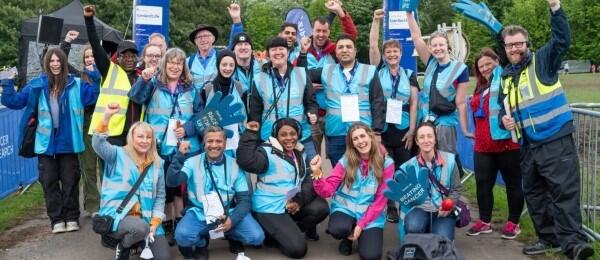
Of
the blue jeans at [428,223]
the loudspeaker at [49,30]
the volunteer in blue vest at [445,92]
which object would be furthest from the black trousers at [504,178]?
the loudspeaker at [49,30]

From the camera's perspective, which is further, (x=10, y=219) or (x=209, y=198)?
(x=10, y=219)

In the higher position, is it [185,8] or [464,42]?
[185,8]

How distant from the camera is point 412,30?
7109mm

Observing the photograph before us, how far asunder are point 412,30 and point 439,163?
1881 mm

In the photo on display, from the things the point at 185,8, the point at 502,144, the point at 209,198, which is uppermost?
the point at 185,8

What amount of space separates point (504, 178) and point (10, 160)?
6265mm

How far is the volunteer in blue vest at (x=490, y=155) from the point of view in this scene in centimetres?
624

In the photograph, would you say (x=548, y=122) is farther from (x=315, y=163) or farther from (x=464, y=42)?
(x=464, y=42)

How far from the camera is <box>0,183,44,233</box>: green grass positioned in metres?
7.35

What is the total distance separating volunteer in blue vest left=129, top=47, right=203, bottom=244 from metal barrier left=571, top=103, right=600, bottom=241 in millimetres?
3519

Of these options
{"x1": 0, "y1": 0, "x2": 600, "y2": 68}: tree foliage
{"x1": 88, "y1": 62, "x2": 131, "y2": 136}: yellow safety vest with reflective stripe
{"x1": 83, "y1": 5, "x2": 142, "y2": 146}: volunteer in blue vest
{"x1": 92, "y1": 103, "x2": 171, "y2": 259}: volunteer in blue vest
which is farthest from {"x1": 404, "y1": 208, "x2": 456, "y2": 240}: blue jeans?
{"x1": 0, "y1": 0, "x2": 600, "y2": 68}: tree foliage

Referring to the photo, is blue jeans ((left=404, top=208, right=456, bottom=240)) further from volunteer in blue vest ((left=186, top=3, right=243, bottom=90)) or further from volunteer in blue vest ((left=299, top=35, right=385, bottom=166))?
volunteer in blue vest ((left=186, top=3, right=243, bottom=90))

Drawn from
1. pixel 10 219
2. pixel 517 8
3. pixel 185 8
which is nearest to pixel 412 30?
pixel 10 219

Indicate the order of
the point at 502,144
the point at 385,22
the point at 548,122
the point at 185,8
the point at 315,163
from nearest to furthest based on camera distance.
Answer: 1. the point at 548,122
2. the point at 315,163
3. the point at 502,144
4. the point at 385,22
5. the point at 185,8
